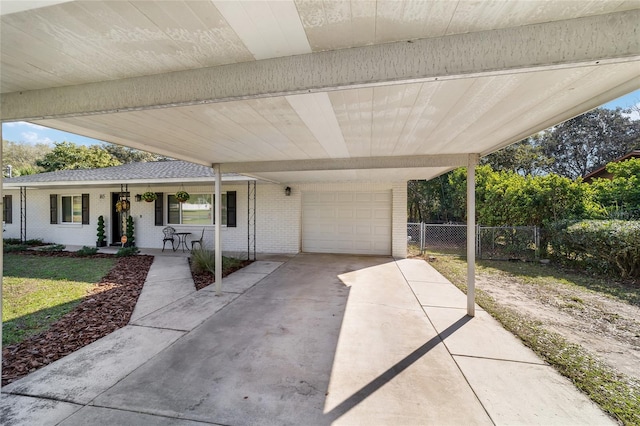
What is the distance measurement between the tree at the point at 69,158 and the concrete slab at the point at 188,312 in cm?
2570

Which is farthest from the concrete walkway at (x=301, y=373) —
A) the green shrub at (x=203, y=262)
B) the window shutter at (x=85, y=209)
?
the window shutter at (x=85, y=209)

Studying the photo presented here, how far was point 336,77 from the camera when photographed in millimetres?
1816

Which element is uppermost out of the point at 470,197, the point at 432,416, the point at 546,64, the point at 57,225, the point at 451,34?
the point at 451,34

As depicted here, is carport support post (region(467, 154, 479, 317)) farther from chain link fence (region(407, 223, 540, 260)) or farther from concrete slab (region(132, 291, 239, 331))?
chain link fence (region(407, 223, 540, 260))

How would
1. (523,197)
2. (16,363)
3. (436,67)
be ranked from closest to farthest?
(436,67)
(16,363)
(523,197)

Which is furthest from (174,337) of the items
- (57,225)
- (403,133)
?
(57,225)

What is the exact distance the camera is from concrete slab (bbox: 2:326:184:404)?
2529 mm

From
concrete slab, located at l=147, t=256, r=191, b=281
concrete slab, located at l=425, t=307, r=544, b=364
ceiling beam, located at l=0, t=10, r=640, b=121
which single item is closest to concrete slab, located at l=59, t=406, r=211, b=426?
ceiling beam, located at l=0, t=10, r=640, b=121

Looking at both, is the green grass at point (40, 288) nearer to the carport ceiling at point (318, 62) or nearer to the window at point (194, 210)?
the window at point (194, 210)

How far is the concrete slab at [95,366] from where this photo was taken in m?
2.53

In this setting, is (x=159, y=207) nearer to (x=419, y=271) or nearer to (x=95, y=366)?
(x=95, y=366)

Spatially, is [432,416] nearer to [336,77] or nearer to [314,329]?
[314,329]

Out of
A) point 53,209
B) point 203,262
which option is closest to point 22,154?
point 53,209

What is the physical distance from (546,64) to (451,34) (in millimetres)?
574
